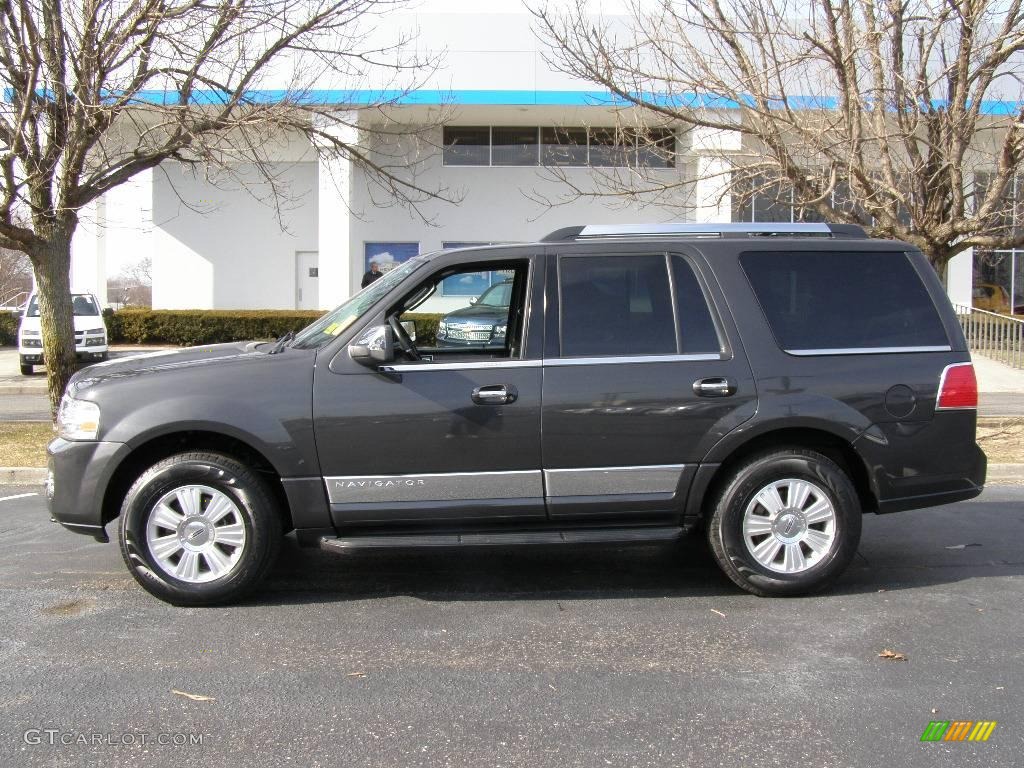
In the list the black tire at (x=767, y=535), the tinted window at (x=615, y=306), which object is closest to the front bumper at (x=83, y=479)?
the tinted window at (x=615, y=306)

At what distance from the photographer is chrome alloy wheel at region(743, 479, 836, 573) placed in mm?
5031

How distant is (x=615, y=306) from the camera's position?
16.7 feet

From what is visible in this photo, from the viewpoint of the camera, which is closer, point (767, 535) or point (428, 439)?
point (428, 439)

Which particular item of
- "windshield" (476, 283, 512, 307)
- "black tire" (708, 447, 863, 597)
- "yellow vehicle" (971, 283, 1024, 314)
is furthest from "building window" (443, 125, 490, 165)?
"black tire" (708, 447, 863, 597)

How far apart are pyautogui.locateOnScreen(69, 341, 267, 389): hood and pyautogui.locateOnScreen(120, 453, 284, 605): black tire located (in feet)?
1.63

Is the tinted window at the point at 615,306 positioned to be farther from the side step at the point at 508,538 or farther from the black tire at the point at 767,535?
the side step at the point at 508,538

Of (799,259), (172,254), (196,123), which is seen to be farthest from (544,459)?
(172,254)

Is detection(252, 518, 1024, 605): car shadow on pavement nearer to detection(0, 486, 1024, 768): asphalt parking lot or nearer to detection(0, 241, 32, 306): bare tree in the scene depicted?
detection(0, 486, 1024, 768): asphalt parking lot

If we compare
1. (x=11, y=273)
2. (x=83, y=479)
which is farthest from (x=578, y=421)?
(x=11, y=273)

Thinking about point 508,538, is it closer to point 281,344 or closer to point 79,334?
point 281,344

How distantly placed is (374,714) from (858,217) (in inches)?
322

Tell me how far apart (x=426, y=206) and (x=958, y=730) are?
23648mm

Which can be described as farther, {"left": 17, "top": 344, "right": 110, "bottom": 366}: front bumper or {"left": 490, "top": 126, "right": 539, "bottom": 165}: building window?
{"left": 490, "top": 126, "right": 539, "bottom": 165}: building window

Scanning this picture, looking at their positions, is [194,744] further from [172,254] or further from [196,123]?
[172,254]
